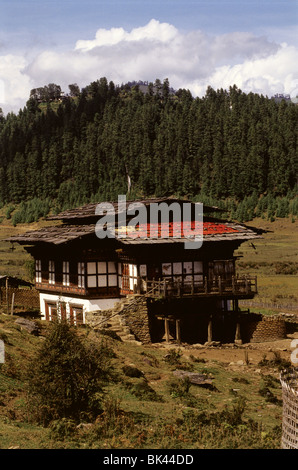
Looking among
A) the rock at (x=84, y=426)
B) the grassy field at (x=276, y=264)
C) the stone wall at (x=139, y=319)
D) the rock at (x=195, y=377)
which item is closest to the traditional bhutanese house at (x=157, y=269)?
the stone wall at (x=139, y=319)

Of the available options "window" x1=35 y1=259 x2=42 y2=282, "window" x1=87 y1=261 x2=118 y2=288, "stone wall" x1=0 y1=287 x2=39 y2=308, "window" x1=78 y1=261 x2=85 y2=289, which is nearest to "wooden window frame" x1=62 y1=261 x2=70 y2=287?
"window" x1=78 y1=261 x2=85 y2=289

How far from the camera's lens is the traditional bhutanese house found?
45.1m

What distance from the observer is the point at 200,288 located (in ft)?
149

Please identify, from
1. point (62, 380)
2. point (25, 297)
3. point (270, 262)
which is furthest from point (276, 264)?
point (62, 380)

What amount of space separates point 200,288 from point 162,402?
17531 millimetres

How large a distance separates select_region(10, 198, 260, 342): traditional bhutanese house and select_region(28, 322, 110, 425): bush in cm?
1815

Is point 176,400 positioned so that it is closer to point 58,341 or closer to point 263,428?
point 263,428

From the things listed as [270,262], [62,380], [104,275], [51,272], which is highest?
[104,275]

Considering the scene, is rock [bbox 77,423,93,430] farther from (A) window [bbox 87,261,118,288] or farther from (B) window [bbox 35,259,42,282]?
(B) window [bbox 35,259,42,282]

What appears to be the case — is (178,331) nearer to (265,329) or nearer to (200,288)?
(200,288)

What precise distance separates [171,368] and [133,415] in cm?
1066

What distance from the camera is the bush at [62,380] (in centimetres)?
2423

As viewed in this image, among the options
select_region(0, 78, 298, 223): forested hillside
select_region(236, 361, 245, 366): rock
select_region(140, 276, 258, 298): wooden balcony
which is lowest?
select_region(236, 361, 245, 366): rock

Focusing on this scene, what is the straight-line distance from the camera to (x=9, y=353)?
31.8m
